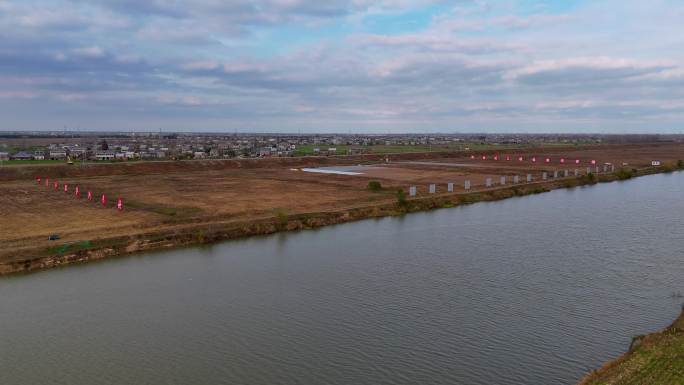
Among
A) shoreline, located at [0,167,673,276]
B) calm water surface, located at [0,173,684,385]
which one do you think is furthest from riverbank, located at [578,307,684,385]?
shoreline, located at [0,167,673,276]

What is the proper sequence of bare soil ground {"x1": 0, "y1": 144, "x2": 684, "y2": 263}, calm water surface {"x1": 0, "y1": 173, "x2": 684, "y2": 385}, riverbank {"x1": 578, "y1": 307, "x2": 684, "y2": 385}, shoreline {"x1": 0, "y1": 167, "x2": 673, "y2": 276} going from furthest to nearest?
bare soil ground {"x1": 0, "y1": 144, "x2": 684, "y2": 263} → shoreline {"x1": 0, "y1": 167, "x2": 673, "y2": 276} → calm water surface {"x1": 0, "y1": 173, "x2": 684, "y2": 385} → riverbank {"x1": 578, "y1": 307, "x2": 684, "y2": 385}

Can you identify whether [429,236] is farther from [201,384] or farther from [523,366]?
[201,384]

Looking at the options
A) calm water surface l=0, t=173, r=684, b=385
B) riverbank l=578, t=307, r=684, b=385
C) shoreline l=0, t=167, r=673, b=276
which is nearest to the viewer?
riverbank l=578, t=307, r=684, b=385

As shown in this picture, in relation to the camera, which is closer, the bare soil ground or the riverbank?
the riverbank

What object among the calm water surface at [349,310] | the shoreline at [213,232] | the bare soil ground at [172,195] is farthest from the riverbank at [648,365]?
the bare soil ground at [172,195]

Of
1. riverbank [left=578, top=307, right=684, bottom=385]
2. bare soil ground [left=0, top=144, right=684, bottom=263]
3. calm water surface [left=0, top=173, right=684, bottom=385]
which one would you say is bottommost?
calm water surface [left=0, top=173, right=684, bottom=385]

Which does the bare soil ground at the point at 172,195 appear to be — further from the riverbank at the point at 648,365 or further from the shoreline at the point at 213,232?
the riverbank at the point at 648,365

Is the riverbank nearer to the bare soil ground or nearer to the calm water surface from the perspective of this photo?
the calm water surface
